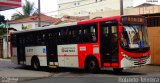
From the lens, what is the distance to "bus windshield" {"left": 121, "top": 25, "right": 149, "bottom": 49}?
17.9 metres

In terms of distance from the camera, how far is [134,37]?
1816cm

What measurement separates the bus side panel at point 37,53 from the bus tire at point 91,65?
4146mm

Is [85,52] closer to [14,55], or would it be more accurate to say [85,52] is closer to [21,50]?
[21,50]

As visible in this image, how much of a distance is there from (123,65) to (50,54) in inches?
249

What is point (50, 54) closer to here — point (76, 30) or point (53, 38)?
point (53, 38)

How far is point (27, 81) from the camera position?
17.2 m

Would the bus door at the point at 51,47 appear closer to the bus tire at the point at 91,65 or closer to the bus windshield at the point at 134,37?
the bus tire at the point at 91,65

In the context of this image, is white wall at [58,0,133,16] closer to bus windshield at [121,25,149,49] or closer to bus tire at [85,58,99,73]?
bus tire at [85,58,99,73]

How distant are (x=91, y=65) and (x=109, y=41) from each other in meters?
2.03

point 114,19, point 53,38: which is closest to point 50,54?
point 53,38

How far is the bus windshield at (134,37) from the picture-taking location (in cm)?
1786

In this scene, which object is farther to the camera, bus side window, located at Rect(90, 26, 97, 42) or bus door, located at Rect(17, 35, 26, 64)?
bus door, located at Rect(17, 35, 26, 64)

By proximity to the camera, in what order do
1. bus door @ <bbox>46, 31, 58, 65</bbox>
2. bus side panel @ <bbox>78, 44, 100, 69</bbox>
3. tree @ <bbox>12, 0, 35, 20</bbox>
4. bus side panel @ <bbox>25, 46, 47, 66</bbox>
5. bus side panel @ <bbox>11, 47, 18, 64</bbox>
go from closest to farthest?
bus side panel @ <bbox>78, 44, 100, 69</bbox>, bus door @ <bbox>46, 31, 58, 65</bbox>, bus side panel @ <bbox>25, 46, 47, 66</bbox>, bus side panel @ <bbox>11, 47, 18, 64</bbox>, tree @ <bbox>12, 0, 35, 20</bbox>

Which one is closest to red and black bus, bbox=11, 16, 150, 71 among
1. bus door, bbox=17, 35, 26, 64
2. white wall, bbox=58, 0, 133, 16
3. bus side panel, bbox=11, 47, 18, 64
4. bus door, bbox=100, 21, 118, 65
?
bus door, bbox=100, 21, 118, 65
